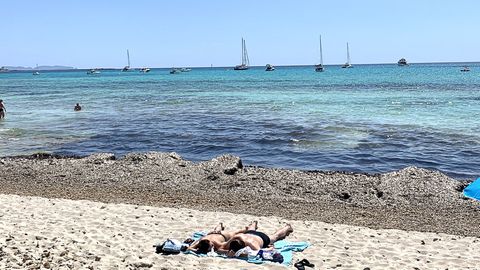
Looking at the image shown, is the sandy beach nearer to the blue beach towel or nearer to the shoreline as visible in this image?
the shoreline

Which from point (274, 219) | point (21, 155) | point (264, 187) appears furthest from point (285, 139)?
point (274, 219)

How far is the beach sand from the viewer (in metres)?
8.85

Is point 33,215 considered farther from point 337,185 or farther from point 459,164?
point 459,164

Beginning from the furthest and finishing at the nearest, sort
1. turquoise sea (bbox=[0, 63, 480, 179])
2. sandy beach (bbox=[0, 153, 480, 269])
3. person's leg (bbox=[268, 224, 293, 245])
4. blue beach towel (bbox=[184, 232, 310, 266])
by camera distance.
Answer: turquoise sea (bbox=[0, 63, 480, 179]), person's leg (bbox=[268, 224, 293, 245]), blue beach towel (bbox=[184, 232, 310, 266]), sandy beach (bbox=[0, 153, 480, 269])

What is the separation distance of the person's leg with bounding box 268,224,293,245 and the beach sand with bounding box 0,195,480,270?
0.15 m

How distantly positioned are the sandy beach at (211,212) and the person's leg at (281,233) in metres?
0.15

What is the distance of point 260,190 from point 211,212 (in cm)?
326

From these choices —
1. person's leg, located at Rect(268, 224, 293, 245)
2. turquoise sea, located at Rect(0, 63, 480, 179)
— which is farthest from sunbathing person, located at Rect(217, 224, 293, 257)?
turquoise sea, located at Rect(0, 63, 480, 179)

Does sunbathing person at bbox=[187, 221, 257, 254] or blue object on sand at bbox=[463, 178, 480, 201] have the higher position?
blue object on sand at bbox=[463, 178, 480, 201]

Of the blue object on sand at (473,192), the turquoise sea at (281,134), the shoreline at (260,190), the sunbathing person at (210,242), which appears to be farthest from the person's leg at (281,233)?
the turquoise sea at (281,134)

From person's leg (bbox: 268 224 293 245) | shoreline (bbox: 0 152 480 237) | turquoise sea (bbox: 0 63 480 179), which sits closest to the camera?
person's leg (bbox: 268 224 293 245)

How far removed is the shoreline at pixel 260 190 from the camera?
13523 mm

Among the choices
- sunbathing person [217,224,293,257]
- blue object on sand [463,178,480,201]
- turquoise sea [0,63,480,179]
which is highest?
blue object on sand [463,178,480,201]

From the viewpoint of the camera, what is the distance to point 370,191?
52.2ft
